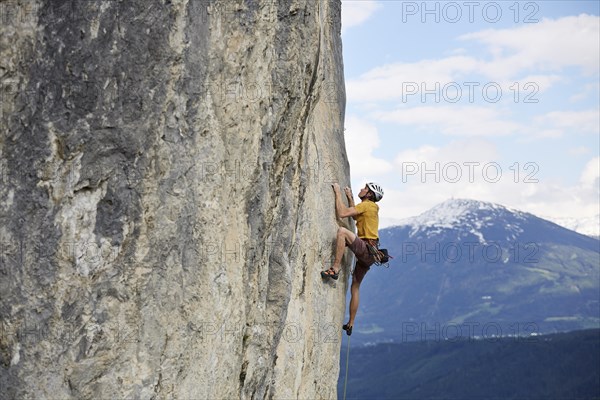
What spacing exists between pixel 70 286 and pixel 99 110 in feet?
8.35

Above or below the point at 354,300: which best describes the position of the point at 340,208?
above

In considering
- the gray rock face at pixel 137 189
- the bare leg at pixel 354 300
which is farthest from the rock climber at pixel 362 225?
the gray rock face at pixel 137 189

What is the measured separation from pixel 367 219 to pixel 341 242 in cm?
105

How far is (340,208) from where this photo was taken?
20.9 meters

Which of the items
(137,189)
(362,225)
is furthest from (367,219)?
(137,189)

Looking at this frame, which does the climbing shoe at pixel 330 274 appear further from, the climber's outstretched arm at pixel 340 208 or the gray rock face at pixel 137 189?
the gray rock face at pixel 137 189

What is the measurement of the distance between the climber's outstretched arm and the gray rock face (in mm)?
5801

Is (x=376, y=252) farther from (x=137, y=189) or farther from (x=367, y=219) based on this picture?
(x=137, y=189)

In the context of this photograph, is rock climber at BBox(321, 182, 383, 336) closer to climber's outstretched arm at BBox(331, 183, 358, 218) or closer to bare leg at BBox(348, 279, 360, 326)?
climber's outstretched arm at BBox(331, 183, 358, 218)

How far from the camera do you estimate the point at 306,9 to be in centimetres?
1552

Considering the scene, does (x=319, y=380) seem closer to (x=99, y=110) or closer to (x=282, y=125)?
(x=282, y=125)

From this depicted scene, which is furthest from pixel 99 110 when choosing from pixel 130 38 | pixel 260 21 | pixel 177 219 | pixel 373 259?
pixel 373 259

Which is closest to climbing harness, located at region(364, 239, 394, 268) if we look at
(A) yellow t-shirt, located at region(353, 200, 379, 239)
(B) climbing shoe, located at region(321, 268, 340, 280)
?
(A) yellow t-shirt, located at region(353, 200, 379, 239)

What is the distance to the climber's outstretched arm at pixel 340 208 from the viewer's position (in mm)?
20875
